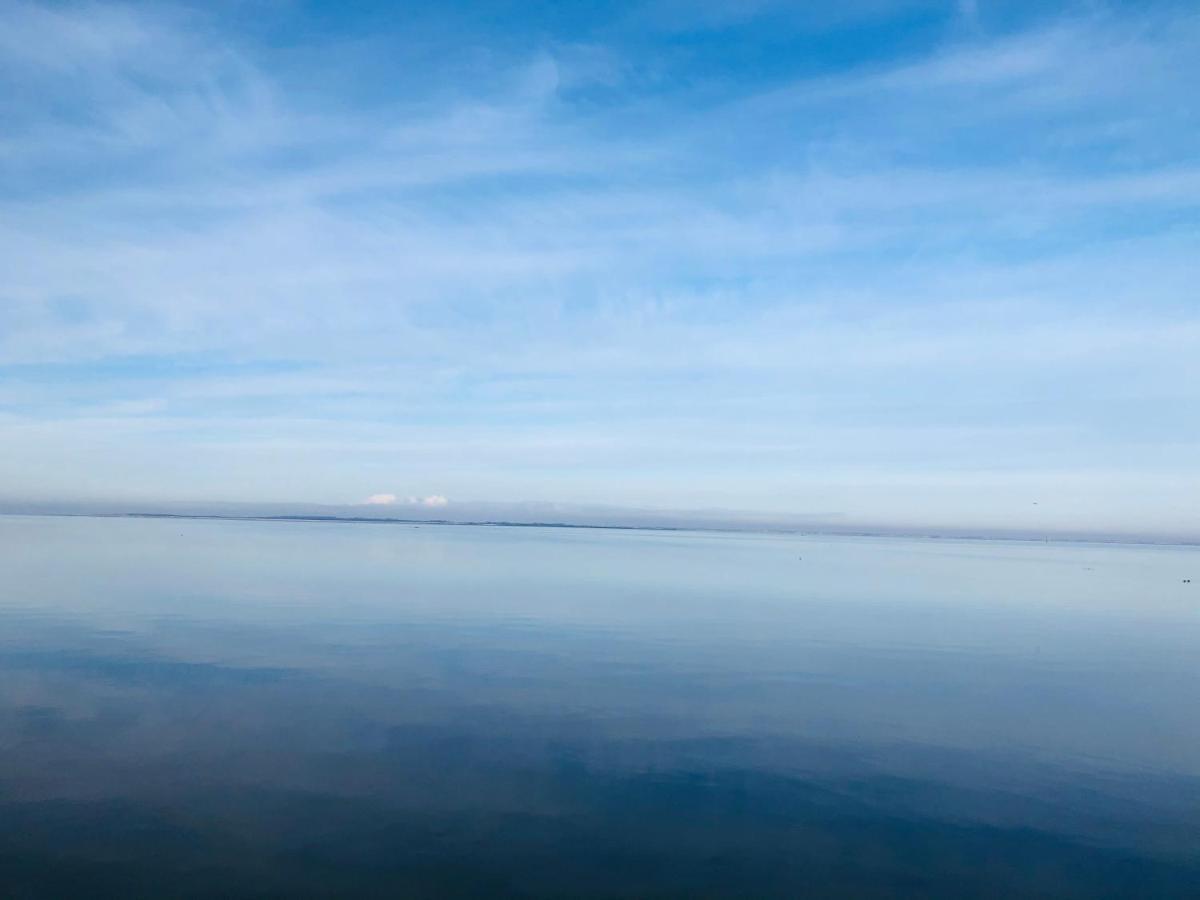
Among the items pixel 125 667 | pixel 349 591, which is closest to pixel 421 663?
pixel 125 667

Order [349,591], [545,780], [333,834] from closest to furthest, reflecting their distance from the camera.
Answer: [333,834], [545,780], [349,591]

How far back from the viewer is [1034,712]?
2191 cm

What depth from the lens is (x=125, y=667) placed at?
23953mm

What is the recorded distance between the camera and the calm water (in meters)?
12.1

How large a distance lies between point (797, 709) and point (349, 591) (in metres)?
31.7

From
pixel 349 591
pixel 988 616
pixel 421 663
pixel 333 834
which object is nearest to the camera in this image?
pixel 333 834

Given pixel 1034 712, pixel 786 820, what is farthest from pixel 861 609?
pixel 786 820

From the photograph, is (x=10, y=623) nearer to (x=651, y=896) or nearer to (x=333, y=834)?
(x=333, y=834)

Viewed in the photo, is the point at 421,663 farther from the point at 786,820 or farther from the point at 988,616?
the point at 988,616

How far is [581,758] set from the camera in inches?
665

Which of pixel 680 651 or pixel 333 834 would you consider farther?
pixel 680 651

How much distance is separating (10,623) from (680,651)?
24.6 m

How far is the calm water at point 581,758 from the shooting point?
12.1 m

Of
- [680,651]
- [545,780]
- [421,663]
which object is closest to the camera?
[545,780]
